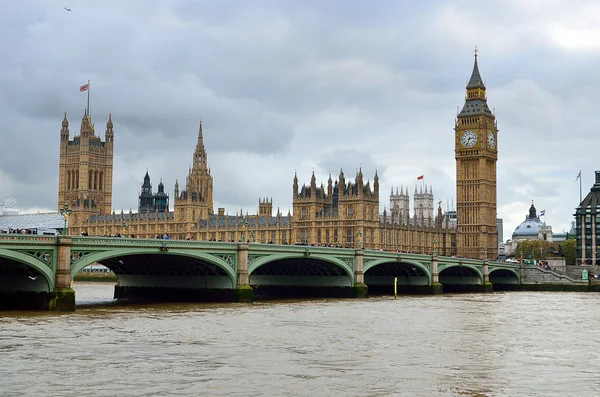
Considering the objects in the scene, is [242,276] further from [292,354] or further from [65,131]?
[65,131]

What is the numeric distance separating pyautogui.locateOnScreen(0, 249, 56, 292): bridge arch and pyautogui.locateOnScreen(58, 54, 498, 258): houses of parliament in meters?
52.8

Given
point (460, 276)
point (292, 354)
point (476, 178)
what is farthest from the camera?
point (476, 178)

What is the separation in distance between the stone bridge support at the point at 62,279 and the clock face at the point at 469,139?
9861 centimetres

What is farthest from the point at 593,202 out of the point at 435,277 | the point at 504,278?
the point at 435,277

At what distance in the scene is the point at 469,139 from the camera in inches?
5458

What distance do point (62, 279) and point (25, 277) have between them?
4718 millimetres

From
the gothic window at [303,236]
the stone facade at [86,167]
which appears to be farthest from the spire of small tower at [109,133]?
the gothic window at [303,236]

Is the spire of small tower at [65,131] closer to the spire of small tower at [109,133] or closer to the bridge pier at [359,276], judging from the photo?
the spire of small tower at [109,133]

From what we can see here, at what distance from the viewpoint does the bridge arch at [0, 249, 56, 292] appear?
1751 inches

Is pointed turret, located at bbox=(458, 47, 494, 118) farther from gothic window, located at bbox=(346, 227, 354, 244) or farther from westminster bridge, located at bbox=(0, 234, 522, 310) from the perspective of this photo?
westminster bridge, located at bbox=(0, 234, 522, 310)

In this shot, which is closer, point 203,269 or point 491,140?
point 203,269

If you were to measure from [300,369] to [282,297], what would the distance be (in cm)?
4606

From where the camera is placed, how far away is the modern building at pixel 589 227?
140 metres

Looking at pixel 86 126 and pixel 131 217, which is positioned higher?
pixel 86 126
